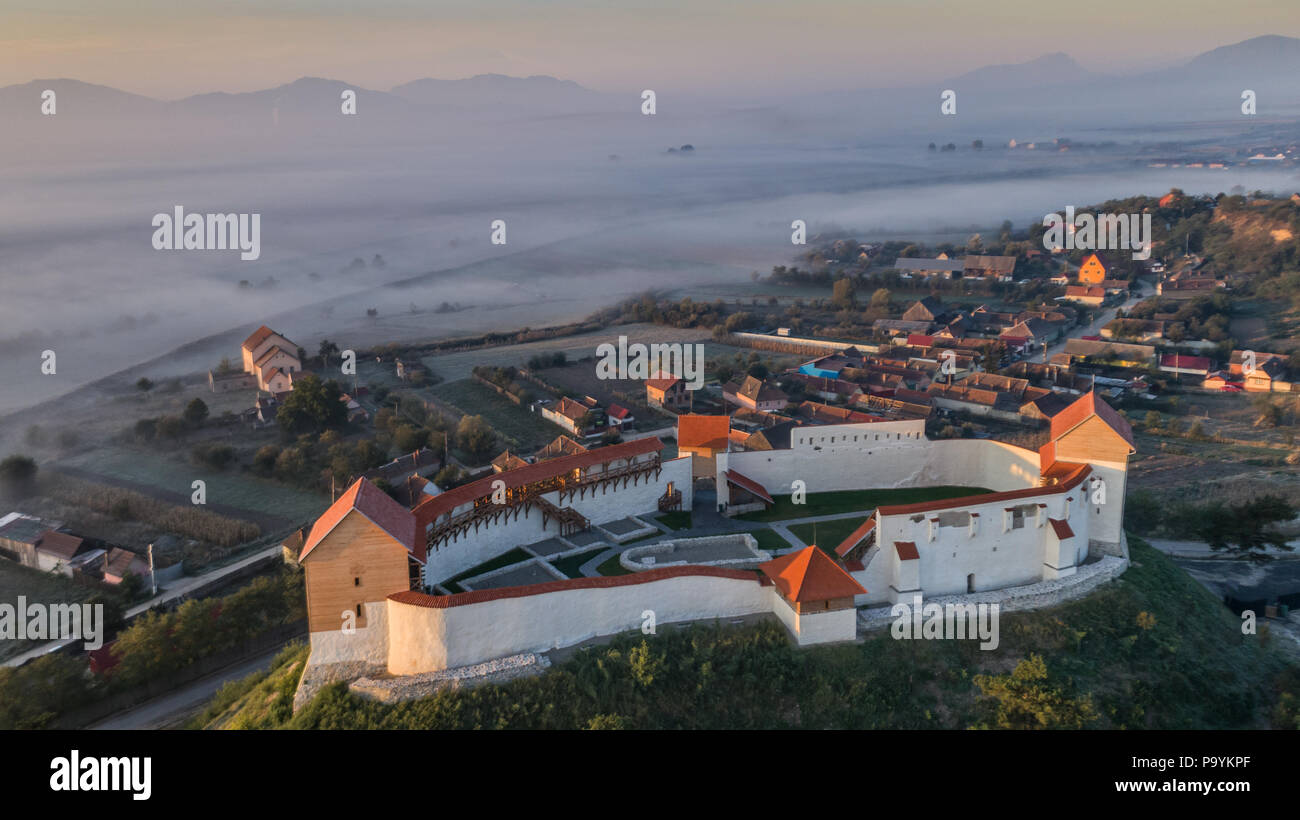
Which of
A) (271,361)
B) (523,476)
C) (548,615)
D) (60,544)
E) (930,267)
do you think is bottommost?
(60,544)

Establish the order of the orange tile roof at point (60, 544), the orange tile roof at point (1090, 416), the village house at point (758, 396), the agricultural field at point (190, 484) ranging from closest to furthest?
the orange tile roof at point (1090, 416) → the orange tile roof at point (60, 544) → the agricultural field at point (190, 484) → the village house at point (758, 396)

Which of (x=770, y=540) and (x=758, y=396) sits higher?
(x=758, y=396)

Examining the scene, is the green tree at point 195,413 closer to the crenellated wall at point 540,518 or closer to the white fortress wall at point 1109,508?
the crenellated wall at point 540,518

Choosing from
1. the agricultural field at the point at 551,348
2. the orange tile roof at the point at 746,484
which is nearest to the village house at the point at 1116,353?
the agricultural field at the point at 551,348

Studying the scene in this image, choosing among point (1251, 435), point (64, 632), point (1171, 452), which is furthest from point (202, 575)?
point (1251, 435)

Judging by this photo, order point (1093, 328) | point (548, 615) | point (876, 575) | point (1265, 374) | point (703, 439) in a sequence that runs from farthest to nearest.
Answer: point (1093, 328) → point (1265, 374) → point (703, 439) → point (876, 575) → point (548, 615)

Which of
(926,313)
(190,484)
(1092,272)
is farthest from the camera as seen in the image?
(1092,272)

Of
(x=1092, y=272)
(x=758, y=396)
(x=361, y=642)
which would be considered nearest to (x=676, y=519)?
(x=361, y=642)

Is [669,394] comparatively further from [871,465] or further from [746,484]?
[746,484]

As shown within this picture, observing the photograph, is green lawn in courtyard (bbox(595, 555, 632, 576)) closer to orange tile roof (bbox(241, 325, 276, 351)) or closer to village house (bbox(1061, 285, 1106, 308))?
orange tile roof (bbox(241, 325, 276, 351))
